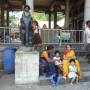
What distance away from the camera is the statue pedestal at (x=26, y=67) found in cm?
1267

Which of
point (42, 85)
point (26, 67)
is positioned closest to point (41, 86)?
point (42, 85)

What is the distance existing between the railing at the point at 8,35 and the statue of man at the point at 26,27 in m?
3.95

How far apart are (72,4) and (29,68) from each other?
16.9 m

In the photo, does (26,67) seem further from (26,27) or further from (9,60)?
(9,60)

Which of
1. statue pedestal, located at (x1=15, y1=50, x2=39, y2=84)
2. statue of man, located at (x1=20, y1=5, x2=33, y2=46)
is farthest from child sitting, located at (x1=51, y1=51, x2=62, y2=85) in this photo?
statue of man, located at (x1=20, y1=5, x2=33, y2=46)

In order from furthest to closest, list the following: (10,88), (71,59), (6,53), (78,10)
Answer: (78,10) → (6,53) → (71,59) → (10,88)

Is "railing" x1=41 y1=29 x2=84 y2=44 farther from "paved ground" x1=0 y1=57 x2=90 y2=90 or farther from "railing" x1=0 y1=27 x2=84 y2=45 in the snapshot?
"paved ground" x1=0 y1=57 x2=90 y2=90

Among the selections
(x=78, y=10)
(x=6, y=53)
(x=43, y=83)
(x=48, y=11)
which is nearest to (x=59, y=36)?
(x=6, y=53)

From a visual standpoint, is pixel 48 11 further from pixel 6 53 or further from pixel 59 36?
pixel 6 53

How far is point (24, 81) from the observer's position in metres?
12.7

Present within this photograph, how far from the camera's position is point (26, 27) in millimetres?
13008

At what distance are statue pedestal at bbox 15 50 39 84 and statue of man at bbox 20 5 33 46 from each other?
599mm

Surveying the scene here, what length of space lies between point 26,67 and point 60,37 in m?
5.02

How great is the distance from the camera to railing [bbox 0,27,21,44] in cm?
1722
